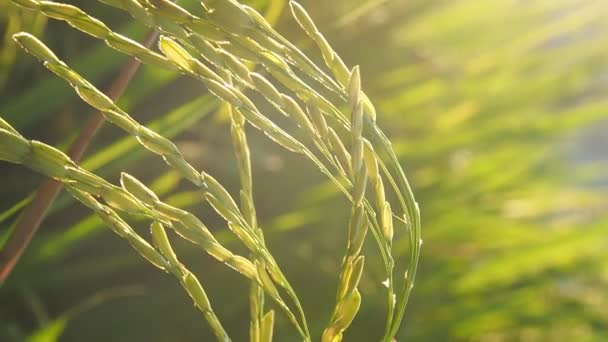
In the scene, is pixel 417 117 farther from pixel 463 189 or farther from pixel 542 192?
pixel 542 192

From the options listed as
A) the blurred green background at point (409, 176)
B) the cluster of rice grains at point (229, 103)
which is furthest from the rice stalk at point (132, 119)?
the blurred green background at point (409, 176)

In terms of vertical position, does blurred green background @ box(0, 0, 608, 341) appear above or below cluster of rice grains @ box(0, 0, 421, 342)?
below

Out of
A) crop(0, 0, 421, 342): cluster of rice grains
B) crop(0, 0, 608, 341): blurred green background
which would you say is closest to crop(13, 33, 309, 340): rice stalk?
crop(0, 0, 421, 342): cluster of rice grains

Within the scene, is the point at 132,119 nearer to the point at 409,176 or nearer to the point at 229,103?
the point at 229,103

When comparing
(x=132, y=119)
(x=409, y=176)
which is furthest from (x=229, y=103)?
(x=409, y=176)

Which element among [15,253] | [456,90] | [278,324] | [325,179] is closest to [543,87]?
[456,90]

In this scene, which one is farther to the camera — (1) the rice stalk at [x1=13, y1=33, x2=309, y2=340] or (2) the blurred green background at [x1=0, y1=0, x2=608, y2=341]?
(2) the blurred green background at [x1=0, y1=0, x2=608, y2=341]

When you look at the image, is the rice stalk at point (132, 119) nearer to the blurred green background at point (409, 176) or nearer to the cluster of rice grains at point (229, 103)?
the cluster of rice grains at point (229, 103)

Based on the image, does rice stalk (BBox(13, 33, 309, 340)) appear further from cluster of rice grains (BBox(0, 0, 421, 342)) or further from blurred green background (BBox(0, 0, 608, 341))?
blurred green background (BBox(0, 0, 608, 341))

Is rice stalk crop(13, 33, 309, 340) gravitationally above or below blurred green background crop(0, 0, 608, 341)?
above
